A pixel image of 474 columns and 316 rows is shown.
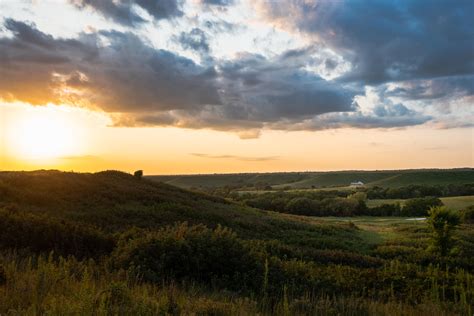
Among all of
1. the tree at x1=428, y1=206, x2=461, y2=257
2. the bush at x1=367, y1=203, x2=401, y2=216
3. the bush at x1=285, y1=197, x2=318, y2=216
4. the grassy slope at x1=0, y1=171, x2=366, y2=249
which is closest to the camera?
the grassy slope at x1=0, y1=171, x2=366, y2=249

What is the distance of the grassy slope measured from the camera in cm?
2355

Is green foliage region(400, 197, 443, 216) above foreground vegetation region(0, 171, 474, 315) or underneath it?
underneath

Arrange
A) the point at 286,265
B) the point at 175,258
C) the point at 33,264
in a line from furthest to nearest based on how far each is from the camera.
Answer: the point at 286,265, the point at 175,258, the point at 33,264

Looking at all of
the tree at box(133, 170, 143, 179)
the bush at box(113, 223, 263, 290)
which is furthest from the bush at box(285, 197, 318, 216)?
the bush at box(113, 223, 263, 290)

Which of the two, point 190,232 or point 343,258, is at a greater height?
point 190,232

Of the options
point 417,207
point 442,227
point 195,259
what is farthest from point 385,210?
point 195,259

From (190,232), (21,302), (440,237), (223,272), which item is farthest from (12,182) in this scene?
(440,237)

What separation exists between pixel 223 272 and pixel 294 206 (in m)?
71.7

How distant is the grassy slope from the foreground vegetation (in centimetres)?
12

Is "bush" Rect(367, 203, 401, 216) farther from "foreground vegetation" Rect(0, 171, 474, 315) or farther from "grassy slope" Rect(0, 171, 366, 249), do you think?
"foreground vegetation" Rect(0, 171, 474, 315)

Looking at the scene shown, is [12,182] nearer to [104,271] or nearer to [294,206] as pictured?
[104,271]

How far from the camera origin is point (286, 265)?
45.5 feet

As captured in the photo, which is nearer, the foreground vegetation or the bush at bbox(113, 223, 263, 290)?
the foreground vegetation

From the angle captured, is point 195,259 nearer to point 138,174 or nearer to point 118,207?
point 118,207
